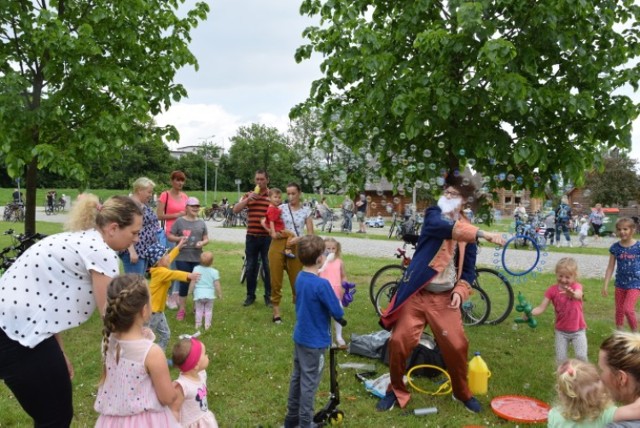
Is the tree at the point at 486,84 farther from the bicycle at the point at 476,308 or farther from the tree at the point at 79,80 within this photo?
the tree at the point at 79,80

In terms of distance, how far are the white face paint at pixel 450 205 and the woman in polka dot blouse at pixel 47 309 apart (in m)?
2.74

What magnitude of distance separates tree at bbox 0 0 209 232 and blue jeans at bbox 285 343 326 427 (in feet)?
14.6

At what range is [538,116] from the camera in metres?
5.22

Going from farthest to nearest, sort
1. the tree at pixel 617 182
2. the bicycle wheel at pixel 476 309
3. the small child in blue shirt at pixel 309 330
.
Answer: the tree at pixel 617 182 → the bicycle wheel at pixel 476 309 → the small child in blue shirt at pixel 309 330

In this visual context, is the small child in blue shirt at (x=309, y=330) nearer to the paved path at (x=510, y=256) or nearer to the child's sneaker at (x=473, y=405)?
the child's sneaker at (x=473, y=405)

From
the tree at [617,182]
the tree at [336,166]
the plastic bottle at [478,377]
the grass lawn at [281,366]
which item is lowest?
the grass lawn at [281,366]

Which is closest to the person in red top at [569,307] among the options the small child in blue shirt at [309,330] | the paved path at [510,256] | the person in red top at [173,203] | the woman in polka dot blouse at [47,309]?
the small child in blue shirt at [309,330]

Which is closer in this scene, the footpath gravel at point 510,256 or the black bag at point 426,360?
the black bag at point 426,360

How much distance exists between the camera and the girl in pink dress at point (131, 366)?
99.3 inches

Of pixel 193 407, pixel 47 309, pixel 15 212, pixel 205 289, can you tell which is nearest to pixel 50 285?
pixel 47 309

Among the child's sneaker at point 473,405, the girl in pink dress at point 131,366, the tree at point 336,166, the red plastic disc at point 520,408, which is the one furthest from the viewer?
the tree at point 336,166

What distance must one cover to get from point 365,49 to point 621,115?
2774 millimetres

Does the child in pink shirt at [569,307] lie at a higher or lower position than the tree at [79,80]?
lower

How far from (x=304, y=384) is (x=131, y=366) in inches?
65.7
